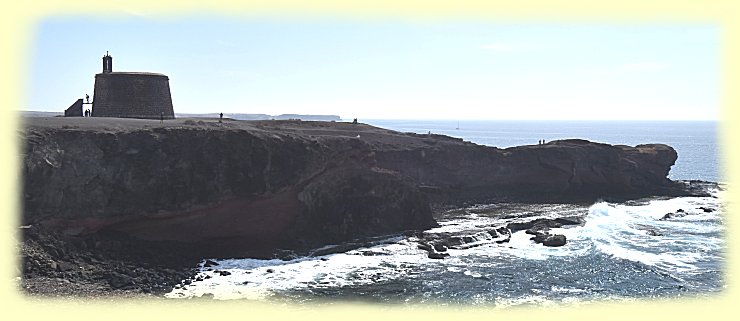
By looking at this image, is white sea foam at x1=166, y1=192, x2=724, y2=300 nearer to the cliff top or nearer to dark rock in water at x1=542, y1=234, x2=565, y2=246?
dark rock in water at x1=542, y1=234, x2=565, y2=246

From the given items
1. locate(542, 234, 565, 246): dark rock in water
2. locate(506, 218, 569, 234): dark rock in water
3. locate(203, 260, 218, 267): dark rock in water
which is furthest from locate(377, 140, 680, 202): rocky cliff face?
locate(203, 260, 218, 267): dark rock in water

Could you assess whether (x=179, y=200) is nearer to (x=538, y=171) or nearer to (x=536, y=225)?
(x=536, y=225)

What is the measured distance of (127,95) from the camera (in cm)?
4509

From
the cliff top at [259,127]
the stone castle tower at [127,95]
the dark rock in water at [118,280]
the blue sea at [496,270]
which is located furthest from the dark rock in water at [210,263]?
the stone castle tower at [127,95]

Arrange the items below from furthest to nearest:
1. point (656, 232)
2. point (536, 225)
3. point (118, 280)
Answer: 1. point (536, 225)
2. point (656, 232)
3. point (118, 280)

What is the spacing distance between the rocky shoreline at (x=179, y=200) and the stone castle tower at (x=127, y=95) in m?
7.37

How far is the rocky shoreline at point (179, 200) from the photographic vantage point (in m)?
28.9

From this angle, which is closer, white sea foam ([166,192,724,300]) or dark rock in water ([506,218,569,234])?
white sea foam ([166,192,724,300])

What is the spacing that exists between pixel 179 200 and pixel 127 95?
14.9m

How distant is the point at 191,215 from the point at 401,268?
1229 centimetres

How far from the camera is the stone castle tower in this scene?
45031mm

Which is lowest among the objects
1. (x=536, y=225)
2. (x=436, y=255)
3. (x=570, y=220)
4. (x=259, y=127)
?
(x=436, y=255)

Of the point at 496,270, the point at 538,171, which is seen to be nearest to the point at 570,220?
the point at 496,270

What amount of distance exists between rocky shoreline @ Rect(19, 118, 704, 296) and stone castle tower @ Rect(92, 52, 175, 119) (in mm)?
7370
